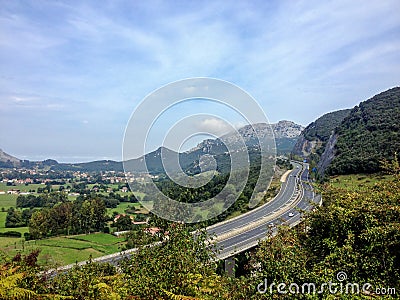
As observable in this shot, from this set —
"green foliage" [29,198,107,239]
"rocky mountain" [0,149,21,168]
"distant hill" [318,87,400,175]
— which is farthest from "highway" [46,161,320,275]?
"rocky mountain" [0,149,21,168]

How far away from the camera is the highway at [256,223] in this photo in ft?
69.1

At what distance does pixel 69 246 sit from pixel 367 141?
42165 millimetres

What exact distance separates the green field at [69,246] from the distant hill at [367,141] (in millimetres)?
28749

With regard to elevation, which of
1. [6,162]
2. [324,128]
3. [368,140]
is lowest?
[368,140]

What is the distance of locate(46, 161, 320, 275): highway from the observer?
21047 millimetres

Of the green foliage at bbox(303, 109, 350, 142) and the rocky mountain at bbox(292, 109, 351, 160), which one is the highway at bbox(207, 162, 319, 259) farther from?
the green foliage at bbox(303, 109, 350, 142)

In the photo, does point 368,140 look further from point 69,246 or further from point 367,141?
point 69,246

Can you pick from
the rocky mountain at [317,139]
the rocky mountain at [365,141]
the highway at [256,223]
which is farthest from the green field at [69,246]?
the rocky mountain at [317,139]

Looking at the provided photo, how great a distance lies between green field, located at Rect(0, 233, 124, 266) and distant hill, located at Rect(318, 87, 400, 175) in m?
28.7

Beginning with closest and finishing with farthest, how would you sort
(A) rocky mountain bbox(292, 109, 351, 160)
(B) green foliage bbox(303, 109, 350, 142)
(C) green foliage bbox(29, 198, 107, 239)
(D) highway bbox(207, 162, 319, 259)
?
(D) highway bbox(207, 162, 319, 259) < (C) green foliage bbox(29, 198, 107, 239) < (A) rocky mountain bbox(292, 109, 351, 160) < (B) green foliage bbox(303, 109, 350, 142)

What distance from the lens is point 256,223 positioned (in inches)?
1068

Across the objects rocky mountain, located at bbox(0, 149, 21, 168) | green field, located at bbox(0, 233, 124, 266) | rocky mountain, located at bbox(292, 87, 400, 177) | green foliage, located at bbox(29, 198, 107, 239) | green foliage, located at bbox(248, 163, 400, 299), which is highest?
rocky mountain, located at bbox(0, 149, 21, 168)

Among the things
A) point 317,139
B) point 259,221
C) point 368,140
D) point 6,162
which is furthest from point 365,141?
point 6,162

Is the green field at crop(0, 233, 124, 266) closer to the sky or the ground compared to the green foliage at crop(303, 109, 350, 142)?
closer to the ground
